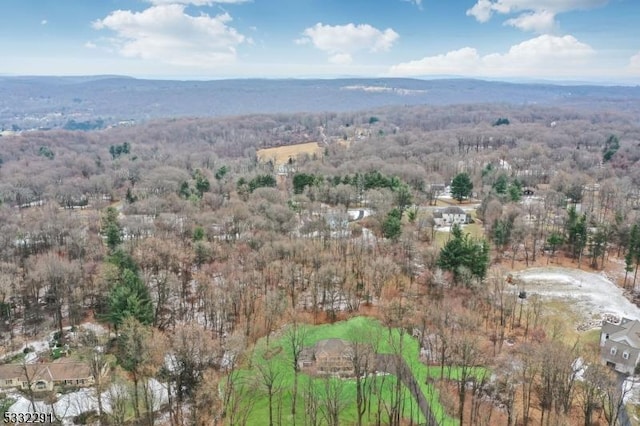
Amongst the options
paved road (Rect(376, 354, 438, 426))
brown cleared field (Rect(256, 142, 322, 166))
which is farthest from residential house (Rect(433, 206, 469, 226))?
brown cleared field (Rect(256, 142, 322, 166))

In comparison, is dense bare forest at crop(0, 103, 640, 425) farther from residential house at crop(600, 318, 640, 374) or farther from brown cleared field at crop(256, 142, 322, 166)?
brown cleared field at crop(256, 142, 322, 166)

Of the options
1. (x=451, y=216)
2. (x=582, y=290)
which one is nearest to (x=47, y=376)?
(x=582, y=290)

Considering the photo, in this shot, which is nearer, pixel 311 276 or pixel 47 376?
pixel 47 376

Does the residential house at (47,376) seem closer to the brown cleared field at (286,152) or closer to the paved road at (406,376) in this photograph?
the paved road at (406,376)

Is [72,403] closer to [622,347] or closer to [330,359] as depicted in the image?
[330,359]

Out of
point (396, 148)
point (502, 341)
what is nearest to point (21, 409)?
point (502, 341)

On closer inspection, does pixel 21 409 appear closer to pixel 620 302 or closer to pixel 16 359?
pixel 16 359

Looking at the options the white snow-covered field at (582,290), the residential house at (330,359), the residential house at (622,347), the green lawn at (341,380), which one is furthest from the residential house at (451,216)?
the residential house at (330,359)
